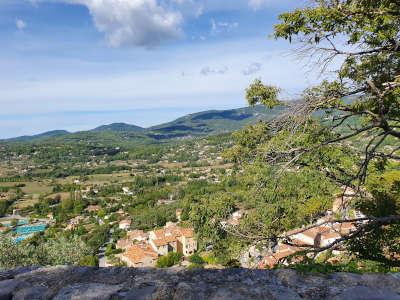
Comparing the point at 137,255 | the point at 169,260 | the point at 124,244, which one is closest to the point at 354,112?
the point at 169,260

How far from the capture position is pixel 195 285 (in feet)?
7.37

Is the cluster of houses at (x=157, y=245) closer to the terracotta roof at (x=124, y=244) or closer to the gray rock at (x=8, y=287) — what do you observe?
the terracotta roof at (x=124, y=244)

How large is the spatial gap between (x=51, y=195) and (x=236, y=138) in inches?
3452

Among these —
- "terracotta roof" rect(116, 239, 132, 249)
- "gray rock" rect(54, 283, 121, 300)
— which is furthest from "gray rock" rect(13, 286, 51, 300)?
"terracotta roof" rect(116, 239, 132, 249)

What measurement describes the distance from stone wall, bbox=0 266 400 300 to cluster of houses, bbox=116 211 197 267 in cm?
3165

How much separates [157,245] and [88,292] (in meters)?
39.6

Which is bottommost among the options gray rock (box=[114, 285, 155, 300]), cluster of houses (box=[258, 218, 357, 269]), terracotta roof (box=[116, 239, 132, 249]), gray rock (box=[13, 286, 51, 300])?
terracotta roof (box=[116, 239, 132, 249])

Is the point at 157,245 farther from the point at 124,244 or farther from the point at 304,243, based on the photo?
the point at 304,243

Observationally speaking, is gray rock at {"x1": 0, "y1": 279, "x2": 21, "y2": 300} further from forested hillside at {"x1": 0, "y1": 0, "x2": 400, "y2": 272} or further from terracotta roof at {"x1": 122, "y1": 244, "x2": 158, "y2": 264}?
terracotta roof at {"x1": 122, "y1": 244, "x2": 158, "y2": 264}

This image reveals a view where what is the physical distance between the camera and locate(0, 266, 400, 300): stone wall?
6.82 feet

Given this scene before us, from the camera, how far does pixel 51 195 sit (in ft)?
283

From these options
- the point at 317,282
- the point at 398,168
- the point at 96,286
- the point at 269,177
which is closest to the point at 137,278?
the point at 96,286

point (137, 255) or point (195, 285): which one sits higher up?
point (195, 285)

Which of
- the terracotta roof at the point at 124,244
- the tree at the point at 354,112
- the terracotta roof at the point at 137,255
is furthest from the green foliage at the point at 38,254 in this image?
the terracotta roof at the point at 124,244
